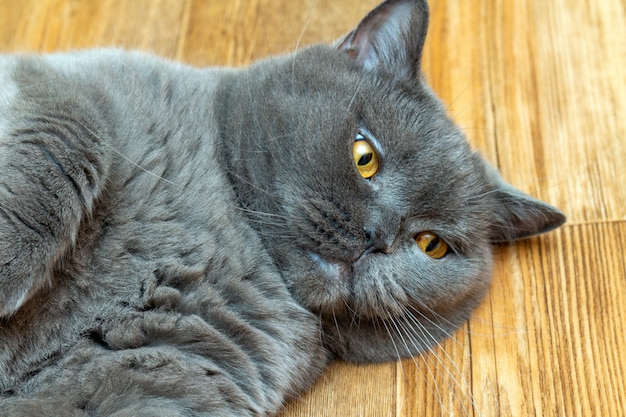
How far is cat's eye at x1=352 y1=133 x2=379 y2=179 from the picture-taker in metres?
1.43

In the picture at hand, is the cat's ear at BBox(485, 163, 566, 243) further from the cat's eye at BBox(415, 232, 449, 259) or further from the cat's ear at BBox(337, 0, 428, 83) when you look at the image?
the cat's ear at BBox(337, 0, 428, 83)

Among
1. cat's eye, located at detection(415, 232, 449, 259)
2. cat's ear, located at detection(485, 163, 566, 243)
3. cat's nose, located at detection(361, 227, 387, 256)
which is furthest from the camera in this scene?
cat's ear, located at detection(485, 163, 566, 243)

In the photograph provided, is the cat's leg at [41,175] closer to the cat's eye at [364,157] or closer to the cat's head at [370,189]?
the cat's head at [370,189]

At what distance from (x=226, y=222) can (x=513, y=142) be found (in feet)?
3.18

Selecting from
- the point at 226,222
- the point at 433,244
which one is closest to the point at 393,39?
the point at 433,244

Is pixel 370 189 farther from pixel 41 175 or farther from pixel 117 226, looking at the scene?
pixel 41 175

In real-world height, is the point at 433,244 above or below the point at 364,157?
below

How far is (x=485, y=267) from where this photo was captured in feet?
5.20

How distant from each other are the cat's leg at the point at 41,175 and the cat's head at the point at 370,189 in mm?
360

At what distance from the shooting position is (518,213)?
1.65m

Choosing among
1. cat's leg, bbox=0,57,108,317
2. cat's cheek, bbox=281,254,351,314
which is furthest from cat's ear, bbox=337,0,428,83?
cat's leg, bbox=0,57,108,317

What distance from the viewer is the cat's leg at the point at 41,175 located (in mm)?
1159

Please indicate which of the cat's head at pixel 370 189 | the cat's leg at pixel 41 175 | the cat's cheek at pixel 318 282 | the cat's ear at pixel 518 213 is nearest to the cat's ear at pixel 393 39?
the cat's head at pixel 370 189

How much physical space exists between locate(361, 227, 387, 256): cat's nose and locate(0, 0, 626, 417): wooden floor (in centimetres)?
36
